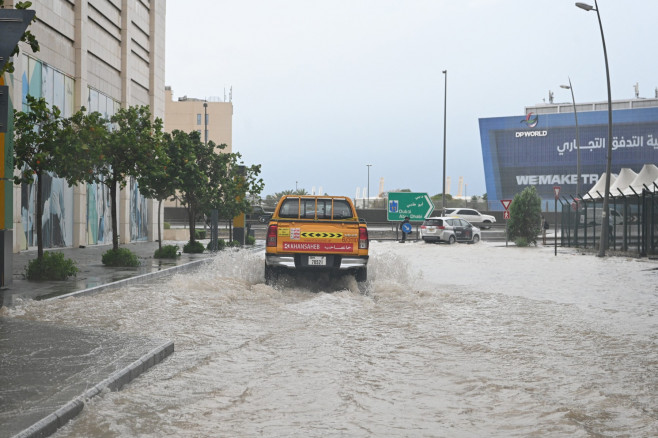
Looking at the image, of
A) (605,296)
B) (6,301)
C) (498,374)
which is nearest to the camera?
(498,374)

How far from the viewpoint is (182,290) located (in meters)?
14.2

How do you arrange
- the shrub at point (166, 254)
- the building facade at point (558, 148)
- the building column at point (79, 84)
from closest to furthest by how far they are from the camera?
the shrub at point (166, 254)
the building column at point (79, 84)
the building facade at point (558, 148)

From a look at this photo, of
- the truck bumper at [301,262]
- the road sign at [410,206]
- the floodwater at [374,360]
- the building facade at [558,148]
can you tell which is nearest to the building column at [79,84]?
the floodwater at [374,360]

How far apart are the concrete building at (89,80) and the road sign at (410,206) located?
46.0 ft

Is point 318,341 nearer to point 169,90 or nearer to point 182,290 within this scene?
point 182,290

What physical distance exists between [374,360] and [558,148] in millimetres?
110669

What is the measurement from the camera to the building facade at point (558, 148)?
360 ft

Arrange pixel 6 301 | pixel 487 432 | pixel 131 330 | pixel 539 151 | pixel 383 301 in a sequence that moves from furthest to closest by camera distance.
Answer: pixel 539 151, pixel 383 301, pixel 6 301, pixel 131 330, pixel 487 432

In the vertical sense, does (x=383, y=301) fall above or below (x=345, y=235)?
A: below

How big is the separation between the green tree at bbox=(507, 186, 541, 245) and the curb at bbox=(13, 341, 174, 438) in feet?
114

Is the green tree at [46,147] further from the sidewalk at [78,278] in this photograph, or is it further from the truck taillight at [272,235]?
the truck taillight at [272,235]

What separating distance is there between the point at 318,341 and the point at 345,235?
519cm

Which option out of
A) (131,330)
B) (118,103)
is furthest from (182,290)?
(118,103)

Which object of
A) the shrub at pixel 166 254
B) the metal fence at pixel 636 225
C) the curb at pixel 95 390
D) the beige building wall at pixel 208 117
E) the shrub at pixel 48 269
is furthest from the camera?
the beige building wall at pixel 208 117
